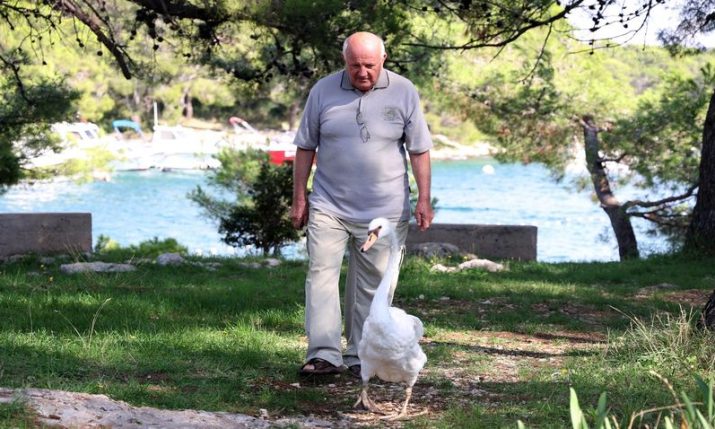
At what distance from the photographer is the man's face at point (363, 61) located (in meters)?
5.16

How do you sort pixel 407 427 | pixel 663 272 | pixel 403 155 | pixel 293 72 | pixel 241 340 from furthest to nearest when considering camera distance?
pixel 663 272
pixel 293 72
pixel 241 340
pixel 403 155
pixel 407 427

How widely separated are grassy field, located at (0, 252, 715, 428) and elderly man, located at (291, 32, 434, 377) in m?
0.46

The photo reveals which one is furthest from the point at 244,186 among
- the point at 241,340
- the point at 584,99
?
the point at 241,340

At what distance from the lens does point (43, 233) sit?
11648 mm

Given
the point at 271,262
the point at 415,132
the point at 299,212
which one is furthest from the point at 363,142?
the point at 271,262

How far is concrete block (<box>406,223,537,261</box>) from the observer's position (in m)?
12.3

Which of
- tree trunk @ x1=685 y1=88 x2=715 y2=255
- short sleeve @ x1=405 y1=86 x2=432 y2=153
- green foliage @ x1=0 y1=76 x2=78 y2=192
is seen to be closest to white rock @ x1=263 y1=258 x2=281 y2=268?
green foliage @ x1=0 y1=76 x2=78 y2=192

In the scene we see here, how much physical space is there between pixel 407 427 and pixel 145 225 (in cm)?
3325

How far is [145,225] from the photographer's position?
36.8 m

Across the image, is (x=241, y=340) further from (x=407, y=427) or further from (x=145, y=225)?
(x=145, y=225)

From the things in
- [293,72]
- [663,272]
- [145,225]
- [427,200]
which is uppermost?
[293,72]

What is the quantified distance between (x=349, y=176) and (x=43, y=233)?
7.29 metres

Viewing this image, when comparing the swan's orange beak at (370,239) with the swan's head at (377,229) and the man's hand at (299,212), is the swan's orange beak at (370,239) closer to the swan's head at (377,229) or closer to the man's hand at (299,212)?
the swan's head at (377,229)

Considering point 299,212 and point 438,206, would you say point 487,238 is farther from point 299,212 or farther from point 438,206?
point 438,206
